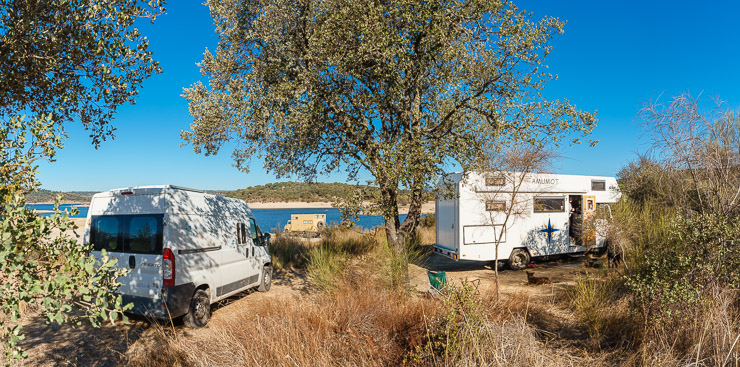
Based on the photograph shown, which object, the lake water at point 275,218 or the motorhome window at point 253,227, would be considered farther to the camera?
the motorhome window at point 253,227

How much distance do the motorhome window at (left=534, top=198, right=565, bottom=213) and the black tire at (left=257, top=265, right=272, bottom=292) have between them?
27.3ft

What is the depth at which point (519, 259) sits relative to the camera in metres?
12.6

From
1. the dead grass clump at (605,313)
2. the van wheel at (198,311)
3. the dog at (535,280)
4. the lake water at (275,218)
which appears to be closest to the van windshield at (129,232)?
the lake water at (275,218)

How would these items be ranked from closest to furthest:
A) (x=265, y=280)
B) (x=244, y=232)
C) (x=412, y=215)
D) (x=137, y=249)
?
(x=137, y=249) < (x=244, y=232) < (x=412, y=215) < (x=265, y=280)

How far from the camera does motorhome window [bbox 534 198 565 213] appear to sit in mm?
12570

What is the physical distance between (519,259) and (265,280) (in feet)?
25.8

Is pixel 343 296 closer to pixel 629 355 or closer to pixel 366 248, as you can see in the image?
pixel 629 355

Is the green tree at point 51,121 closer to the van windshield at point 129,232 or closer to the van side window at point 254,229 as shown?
the van windshield at point 129,232

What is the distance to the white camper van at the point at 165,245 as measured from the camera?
20.5ft

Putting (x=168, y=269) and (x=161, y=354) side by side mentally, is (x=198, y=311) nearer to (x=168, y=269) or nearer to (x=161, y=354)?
(x=168, y=269)

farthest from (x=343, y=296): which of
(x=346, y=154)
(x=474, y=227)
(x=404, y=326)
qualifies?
(x=474, y=227)

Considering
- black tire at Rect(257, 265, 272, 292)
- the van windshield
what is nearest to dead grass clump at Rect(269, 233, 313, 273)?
black tire at Rect(257, 265, 272, 292)

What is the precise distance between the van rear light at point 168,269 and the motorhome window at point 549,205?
10478 mm

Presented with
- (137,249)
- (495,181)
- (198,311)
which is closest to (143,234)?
(137,249)
